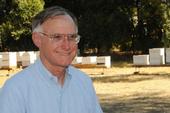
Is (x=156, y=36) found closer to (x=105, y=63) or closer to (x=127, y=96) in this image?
Answer: (x=105, y=63)

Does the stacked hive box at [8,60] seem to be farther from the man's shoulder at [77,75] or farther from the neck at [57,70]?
the neck at [57,70]

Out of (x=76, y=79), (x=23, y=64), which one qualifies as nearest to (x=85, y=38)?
(x=23, y=64)

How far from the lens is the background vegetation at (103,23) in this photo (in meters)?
37.4

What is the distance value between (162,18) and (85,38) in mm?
6306

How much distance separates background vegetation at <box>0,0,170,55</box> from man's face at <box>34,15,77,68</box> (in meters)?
Answer: 33.9

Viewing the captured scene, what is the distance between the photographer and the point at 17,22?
1494 inches

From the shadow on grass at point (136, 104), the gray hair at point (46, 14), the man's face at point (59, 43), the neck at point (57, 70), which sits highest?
the gray hair at point (46, 14)

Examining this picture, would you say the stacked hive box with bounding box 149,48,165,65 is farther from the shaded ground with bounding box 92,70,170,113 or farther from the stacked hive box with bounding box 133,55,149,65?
the shaded ground with bounding box 92,70,170,113

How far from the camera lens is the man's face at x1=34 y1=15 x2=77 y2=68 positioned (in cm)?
249

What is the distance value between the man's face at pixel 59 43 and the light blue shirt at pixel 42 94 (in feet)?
0.26

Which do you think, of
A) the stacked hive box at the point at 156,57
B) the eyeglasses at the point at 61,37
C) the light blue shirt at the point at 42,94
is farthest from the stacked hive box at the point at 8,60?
the eyeglasses at the point at 61,37

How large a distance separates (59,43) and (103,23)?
35.2 m

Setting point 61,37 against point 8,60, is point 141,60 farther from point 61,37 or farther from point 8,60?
point 61,37

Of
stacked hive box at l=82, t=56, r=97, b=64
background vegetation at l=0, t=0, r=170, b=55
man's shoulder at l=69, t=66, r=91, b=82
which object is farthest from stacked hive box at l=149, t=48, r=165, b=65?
man's shoulder at l=69, t=66, r=91, b=82
